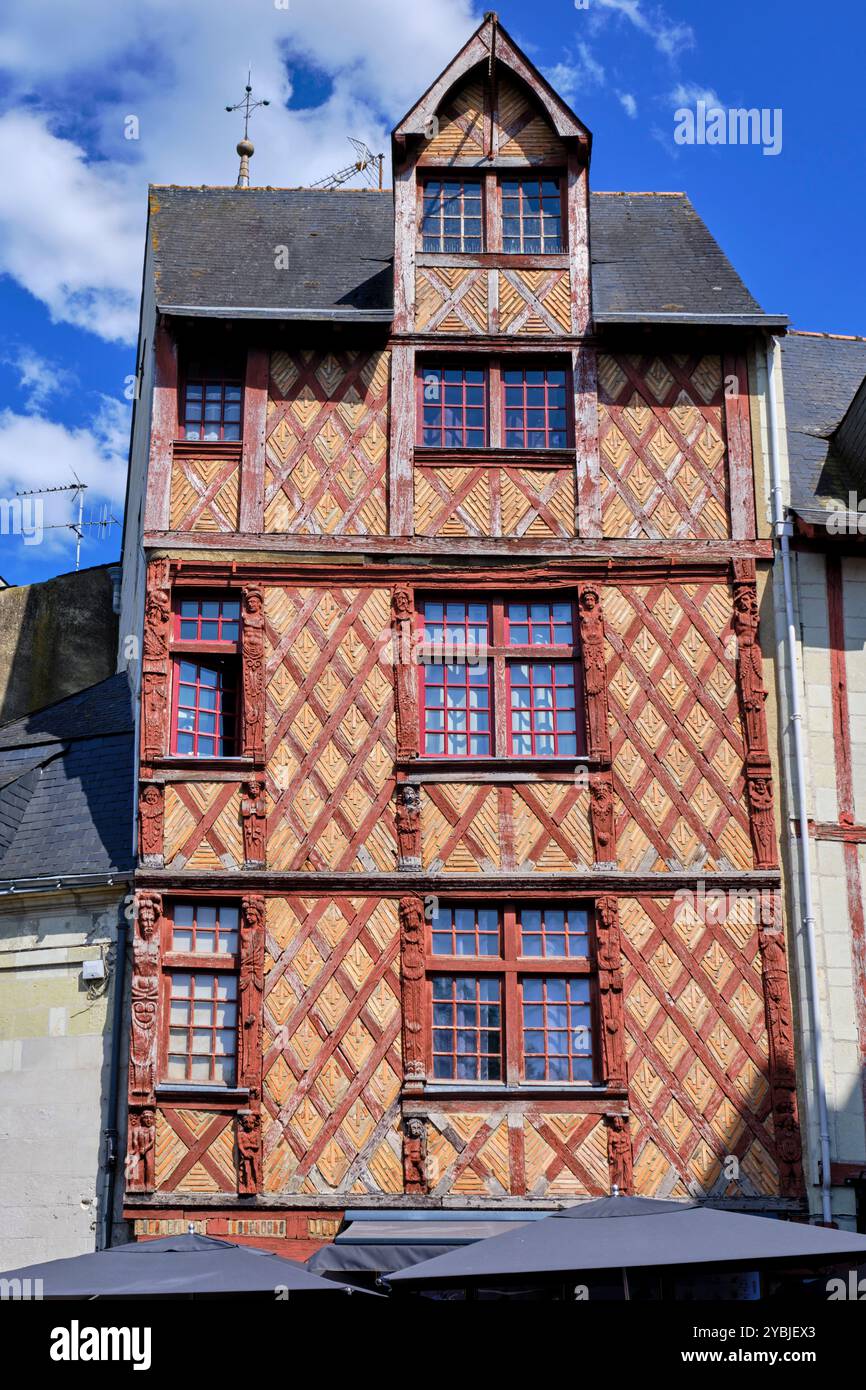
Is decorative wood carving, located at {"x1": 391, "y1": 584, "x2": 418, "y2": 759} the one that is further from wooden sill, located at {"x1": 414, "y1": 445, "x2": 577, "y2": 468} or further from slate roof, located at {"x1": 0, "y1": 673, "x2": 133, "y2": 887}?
slate roof, located at {"x1": 0, "y1": 673, "x2": 133, "y2": 887}

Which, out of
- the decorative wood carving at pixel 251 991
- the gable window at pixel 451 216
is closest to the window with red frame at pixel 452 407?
the gable window at pixel 451 216

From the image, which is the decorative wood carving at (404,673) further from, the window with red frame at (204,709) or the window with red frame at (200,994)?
the window with red frame at (200,994)

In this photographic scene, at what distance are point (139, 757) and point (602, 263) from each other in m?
6.67

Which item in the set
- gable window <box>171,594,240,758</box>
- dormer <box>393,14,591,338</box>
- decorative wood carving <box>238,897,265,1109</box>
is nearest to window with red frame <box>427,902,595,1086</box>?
decorative wood carving <box>238,897,265,1109</box>

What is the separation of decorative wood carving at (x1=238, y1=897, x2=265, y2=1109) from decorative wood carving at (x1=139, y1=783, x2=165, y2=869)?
817mm

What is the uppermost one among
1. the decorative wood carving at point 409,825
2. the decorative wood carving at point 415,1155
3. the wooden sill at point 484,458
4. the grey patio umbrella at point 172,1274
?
the wooden sill at point 484,458

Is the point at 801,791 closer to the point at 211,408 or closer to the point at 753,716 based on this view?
the point at 753,716

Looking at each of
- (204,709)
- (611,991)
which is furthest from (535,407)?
(611,991)

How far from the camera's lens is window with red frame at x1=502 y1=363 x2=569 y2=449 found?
1542cm

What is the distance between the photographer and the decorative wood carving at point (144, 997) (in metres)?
13.4

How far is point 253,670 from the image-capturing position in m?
14.5

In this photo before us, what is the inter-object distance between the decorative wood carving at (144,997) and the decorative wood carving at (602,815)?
3561mm

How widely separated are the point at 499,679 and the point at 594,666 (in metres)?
0.81

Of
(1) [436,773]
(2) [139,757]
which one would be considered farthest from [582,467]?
(2) [139,757]
